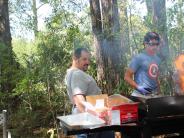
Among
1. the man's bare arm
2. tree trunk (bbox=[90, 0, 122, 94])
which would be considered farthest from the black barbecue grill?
tree trunk (bbox=[90, 0, 122, 94])

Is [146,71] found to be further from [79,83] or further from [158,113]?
[158,113]

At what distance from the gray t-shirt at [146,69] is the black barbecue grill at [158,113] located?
1361 millimetres

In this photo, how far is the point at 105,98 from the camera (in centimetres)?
460

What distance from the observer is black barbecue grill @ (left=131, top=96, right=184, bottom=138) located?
4.37 meters

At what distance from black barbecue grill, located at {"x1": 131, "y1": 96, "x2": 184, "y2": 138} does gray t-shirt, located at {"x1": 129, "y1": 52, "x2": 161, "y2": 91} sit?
4.47 ft

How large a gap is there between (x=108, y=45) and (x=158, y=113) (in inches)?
223

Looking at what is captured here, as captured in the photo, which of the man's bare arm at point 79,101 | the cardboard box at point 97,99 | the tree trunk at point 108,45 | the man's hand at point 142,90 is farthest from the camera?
the tree trunk at point 108,45

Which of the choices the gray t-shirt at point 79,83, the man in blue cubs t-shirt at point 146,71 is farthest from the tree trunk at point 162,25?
the gray t-shirt at point 79,83

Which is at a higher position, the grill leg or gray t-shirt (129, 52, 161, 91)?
gray t-shirt (129, 52, 161, 91)

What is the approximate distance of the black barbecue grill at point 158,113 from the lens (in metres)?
4.37

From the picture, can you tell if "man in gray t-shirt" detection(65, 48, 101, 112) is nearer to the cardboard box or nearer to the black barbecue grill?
the cardboard box

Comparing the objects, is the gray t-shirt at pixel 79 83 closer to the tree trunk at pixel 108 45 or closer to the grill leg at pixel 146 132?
the grill leg at pixel 146 132

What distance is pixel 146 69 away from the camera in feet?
19.5

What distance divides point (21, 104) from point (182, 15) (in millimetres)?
5225
